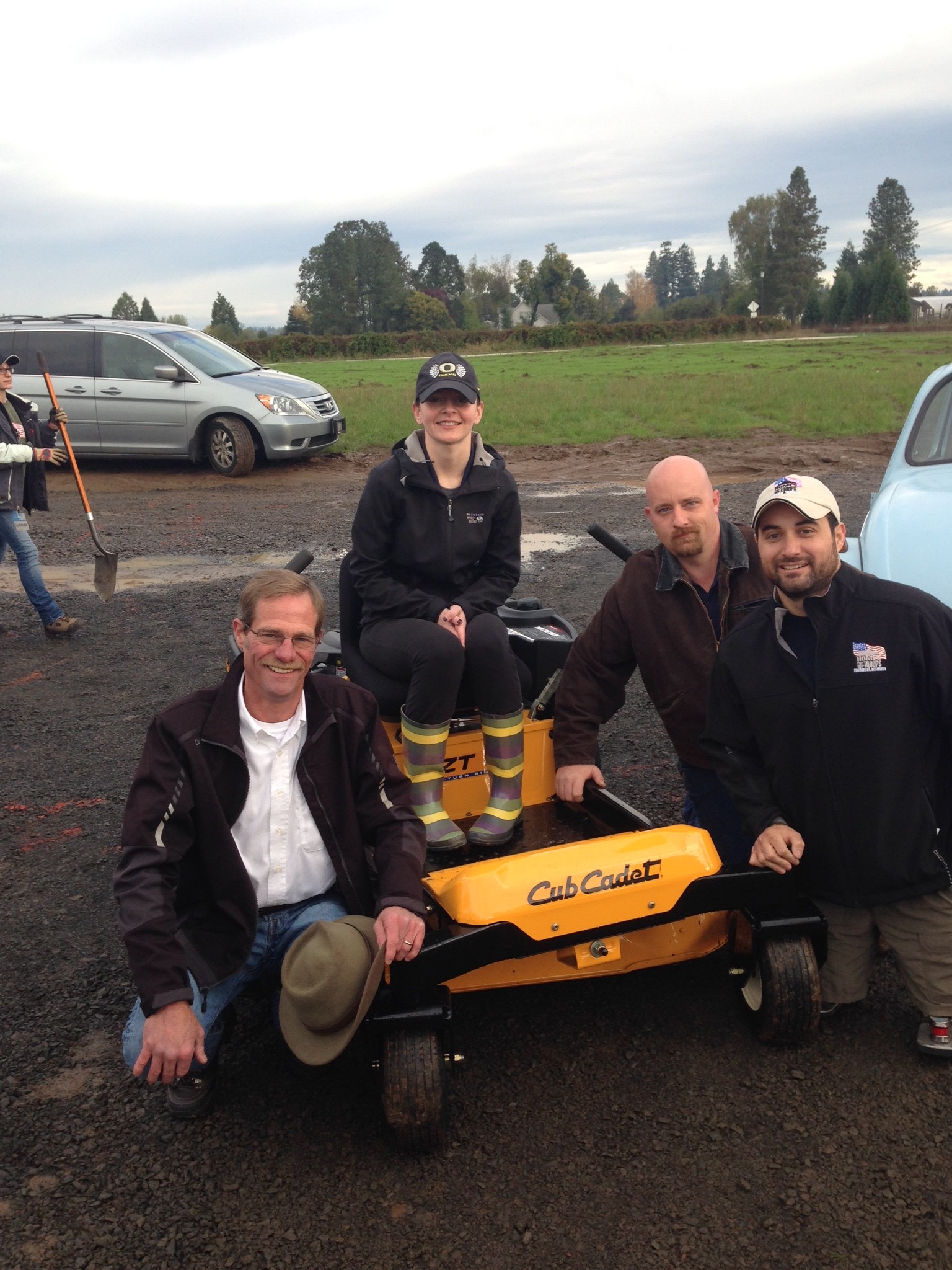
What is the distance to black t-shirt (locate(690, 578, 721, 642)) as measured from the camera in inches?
144

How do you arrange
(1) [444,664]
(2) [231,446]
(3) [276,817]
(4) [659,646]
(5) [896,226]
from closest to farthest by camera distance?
(3) [276,817]
(1) [444,664]
(4) [659,646]
(2) [231,446]
(5) [896,226]

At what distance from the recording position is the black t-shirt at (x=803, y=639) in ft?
10.1

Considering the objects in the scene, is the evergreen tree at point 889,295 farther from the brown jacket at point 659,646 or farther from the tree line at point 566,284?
the brown jacket at point 659,646

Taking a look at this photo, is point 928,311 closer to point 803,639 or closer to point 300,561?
point 300,561

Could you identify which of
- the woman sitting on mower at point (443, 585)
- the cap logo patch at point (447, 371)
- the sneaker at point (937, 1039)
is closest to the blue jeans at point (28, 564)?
the woman sitting on mower at point (443, 585)

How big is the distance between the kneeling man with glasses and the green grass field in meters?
14.5

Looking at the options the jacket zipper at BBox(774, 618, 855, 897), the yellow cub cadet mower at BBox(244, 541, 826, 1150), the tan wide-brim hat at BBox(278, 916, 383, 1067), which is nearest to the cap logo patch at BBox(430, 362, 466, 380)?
the jacket zipper at BBox(774, 618, 855, 897)

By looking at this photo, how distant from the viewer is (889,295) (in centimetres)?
7531

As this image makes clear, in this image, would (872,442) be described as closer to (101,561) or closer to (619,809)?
(101,561)

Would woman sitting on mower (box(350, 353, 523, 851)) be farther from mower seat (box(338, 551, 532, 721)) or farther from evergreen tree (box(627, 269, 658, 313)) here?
evergreen tree (box(627, 269, 658, 313))

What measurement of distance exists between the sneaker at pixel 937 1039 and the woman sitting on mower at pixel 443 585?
55.8 inches

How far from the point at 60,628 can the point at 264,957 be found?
17.7 feet

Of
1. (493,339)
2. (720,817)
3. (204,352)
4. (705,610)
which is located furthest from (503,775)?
(493,339)

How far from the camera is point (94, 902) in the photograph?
4.08 meters
